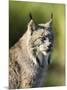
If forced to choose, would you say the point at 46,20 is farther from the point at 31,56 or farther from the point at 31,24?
the point at 31,56

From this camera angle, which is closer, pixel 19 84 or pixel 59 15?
pixel 19 84

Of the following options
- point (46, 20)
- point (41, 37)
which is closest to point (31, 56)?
point (41, 37)

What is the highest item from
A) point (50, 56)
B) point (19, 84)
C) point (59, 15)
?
point (59, 15)

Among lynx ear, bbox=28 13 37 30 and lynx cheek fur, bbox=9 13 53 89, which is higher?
lynx ear, bbox=28 13 37 30

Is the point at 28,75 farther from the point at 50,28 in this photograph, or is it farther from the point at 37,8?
the point at 37,8

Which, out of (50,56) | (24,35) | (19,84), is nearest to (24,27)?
(24,35)

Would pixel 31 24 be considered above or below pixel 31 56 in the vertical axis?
above

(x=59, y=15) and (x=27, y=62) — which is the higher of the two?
(x=59, y=15)
